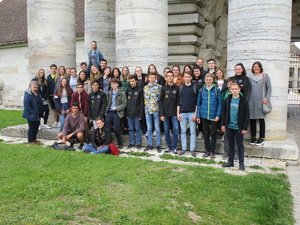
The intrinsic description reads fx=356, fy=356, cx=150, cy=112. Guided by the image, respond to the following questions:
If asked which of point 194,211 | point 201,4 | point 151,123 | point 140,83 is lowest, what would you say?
point 194,211

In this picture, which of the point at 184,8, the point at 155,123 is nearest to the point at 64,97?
the point at 155,123

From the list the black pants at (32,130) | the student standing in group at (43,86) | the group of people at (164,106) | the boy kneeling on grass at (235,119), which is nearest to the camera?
the boy kneeling on grass at (235,119)

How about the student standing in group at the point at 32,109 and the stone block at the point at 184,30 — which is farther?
the stone block at the point at 184,30

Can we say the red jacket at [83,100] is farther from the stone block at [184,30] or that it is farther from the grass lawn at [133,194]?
the stone block at [184,30]

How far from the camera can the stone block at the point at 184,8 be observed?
13195 mm

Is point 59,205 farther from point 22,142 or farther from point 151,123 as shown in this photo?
point 22,142

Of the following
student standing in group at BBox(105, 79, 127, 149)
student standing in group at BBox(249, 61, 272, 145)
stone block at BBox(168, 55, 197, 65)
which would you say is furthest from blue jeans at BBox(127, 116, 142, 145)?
stone block at BBox(168, 55, 197, 65)

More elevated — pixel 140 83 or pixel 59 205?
pixel 140 83

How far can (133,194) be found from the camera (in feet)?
16.8

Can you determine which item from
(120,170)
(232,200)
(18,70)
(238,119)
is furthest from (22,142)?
(18,70)

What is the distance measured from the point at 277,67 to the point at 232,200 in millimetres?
4213

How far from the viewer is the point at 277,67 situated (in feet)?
26.5

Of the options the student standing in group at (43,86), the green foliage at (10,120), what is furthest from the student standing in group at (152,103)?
the green foliage at (10,120)

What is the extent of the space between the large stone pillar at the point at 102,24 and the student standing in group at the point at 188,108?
25.4 ft
